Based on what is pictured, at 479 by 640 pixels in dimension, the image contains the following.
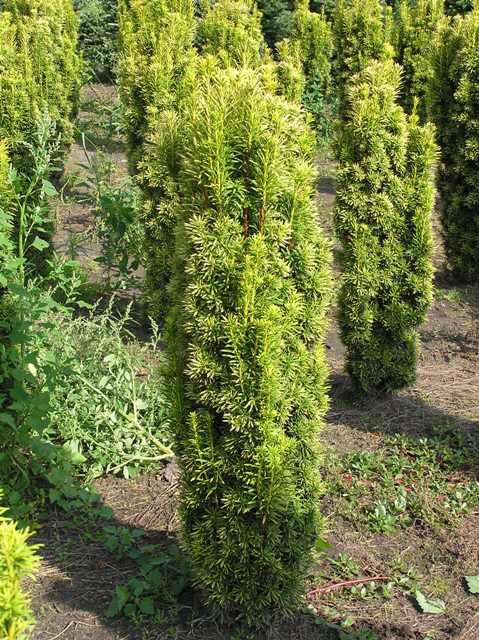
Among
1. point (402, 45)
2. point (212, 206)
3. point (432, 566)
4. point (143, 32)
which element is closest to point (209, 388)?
point (212, 206)

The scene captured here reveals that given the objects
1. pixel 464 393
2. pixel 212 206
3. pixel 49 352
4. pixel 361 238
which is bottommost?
pixel 464 393

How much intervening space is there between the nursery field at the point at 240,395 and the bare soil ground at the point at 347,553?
1 centimetres

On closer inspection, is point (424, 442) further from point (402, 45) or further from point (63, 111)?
point (402, 45)

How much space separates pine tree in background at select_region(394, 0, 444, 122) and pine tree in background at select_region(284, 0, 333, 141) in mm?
1312

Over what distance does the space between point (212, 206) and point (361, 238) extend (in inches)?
93.2

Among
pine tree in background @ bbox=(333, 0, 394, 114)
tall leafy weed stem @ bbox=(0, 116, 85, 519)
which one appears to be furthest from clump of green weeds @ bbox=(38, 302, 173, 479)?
pine tree in background @ bbox=(333, 0, 394, 114)

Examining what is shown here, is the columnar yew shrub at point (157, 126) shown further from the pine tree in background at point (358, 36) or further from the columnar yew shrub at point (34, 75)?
the pine tree in background at point (358, 36)

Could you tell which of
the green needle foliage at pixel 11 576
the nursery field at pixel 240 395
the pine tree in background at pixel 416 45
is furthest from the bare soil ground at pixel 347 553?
the pine tree in background at pixel 416 45

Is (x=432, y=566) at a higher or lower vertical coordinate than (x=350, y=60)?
lower

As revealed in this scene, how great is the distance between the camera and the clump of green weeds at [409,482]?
4.19m

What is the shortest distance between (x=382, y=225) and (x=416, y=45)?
8.09 meters

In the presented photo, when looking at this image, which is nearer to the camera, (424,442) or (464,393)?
(424,442)

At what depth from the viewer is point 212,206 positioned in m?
2.99

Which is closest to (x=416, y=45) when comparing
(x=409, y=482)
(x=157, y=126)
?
(x=157, y=126)
